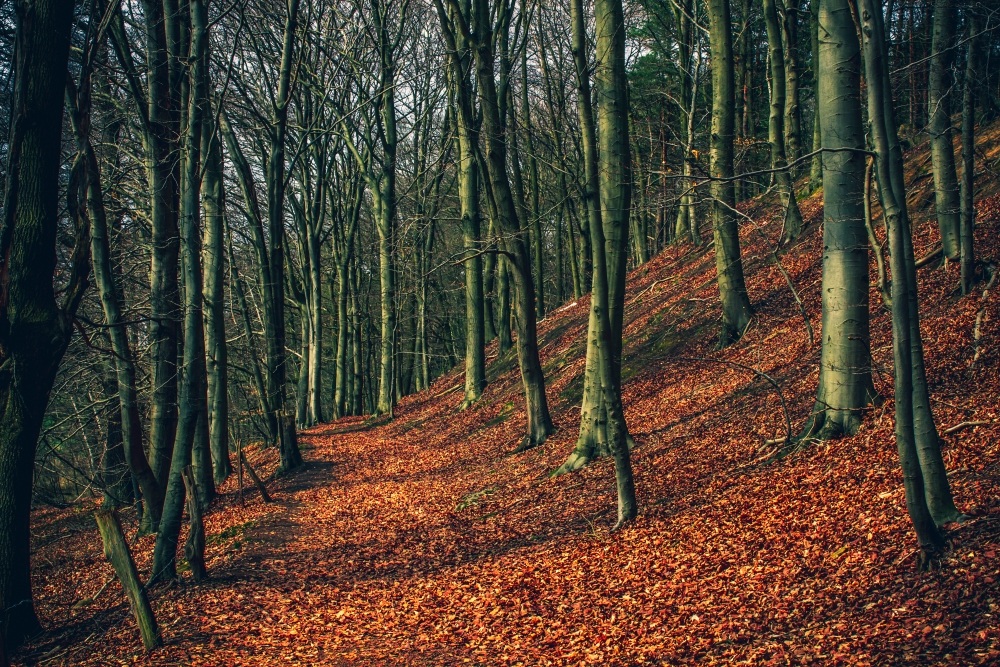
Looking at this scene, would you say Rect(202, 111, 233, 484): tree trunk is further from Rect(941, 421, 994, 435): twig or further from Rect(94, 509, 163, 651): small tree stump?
Rect(941, 421, 994, 435): twig

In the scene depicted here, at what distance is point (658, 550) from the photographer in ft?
26.0

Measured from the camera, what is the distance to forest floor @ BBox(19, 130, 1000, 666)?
18.2 feet

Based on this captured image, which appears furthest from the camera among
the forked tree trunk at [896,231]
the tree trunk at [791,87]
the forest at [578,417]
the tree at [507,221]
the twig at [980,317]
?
the tree trunk at [791,87]

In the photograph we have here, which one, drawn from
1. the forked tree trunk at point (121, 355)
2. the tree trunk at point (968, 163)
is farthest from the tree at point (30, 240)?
the tree trunk at point (968, 163)

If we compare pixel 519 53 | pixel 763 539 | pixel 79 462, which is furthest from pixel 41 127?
pixel 79 462

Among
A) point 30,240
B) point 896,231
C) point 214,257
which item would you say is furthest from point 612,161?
point 214,257

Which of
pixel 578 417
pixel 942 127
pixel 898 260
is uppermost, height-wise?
pixel 942 127

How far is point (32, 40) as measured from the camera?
692 centimetres

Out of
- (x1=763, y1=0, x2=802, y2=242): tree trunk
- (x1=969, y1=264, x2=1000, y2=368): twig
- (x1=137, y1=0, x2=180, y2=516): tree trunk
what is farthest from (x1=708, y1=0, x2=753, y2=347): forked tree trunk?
(x1=137, y1=0, x2=180, y2=516): tree trunk

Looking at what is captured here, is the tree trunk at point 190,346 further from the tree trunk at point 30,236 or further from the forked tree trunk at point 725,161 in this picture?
the forked tree trunk at point 725,161

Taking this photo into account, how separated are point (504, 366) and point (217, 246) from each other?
39.0 feet

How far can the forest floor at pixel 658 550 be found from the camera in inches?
219

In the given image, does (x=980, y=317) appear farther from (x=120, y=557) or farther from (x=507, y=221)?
(x=120, y=557)

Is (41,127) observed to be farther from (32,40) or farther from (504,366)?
(504,366)
